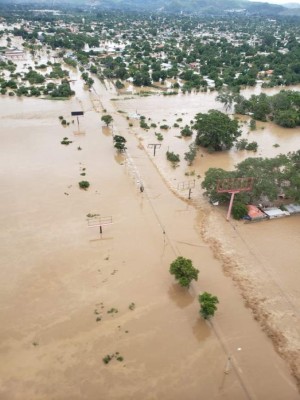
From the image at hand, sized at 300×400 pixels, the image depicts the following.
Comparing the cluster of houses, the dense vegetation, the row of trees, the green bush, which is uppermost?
the row of trees

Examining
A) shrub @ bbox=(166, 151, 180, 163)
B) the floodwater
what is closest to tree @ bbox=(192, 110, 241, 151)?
shrub @ bbox=(166, 151, 180, 163)

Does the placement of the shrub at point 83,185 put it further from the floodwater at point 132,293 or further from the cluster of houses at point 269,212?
the cluster of houses at point 269,212

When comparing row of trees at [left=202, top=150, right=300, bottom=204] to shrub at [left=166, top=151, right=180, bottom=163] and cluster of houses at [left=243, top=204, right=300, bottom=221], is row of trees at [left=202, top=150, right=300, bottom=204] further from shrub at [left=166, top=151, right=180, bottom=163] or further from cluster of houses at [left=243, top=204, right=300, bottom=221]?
shrub at [left=166, top=151, right=180, bottom=163]

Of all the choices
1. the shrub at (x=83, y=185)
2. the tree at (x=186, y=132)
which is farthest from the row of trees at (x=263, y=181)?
the tree at (x=186, y=132)

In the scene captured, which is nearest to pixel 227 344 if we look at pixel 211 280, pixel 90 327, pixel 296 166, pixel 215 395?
pixel 215 395

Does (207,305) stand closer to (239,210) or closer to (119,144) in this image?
(239,210)

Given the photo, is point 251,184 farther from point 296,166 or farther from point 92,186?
point 92,186

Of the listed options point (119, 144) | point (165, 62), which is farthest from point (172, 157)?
point (165, 62)
